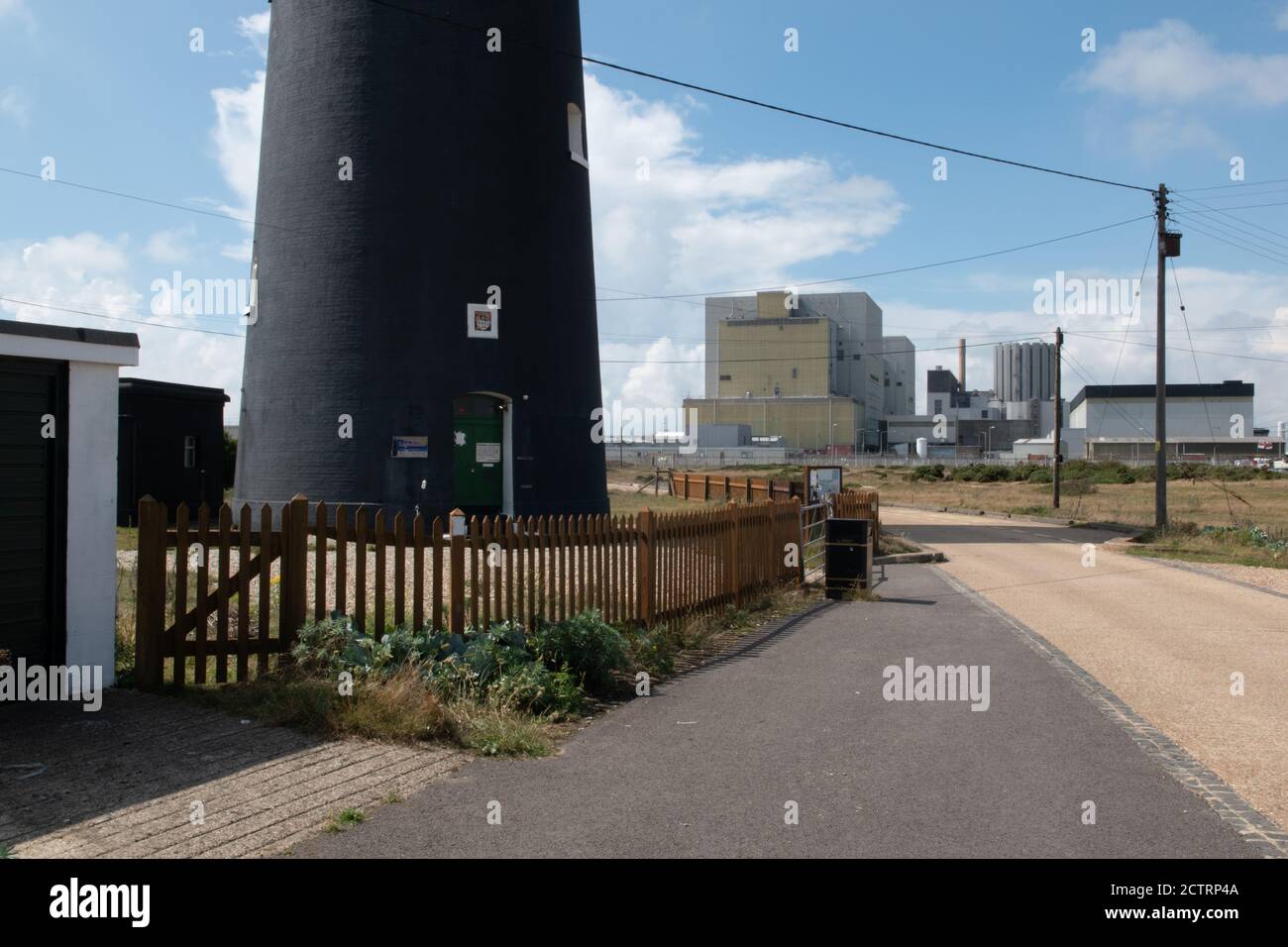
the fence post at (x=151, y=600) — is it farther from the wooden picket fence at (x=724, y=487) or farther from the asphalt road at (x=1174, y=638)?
the wooden picket fence at (x=724, y=487)

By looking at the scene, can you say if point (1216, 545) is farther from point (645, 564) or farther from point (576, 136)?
point (645, 564)

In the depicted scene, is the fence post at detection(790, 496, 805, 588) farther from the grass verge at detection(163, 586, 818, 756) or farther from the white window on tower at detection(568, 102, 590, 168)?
the white window on tower at detection(568, 102, 590, 168)

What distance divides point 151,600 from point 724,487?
32.1 meters

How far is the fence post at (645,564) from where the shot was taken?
37.0 feet

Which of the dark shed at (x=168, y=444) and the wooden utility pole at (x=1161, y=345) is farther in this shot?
the wooden utility pole at (x=1161, y=345)

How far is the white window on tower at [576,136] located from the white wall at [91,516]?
47.4 ft

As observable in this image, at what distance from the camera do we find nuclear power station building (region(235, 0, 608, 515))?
18.9 meters

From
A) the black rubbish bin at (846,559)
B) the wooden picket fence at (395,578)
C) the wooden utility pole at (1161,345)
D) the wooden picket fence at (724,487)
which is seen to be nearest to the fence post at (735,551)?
the wooden picket fence at (395,578)

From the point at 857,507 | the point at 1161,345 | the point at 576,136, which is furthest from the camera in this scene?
the point at 1161,345

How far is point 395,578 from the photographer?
9148 millimetres

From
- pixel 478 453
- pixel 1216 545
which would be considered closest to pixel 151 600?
pixel 478 453
